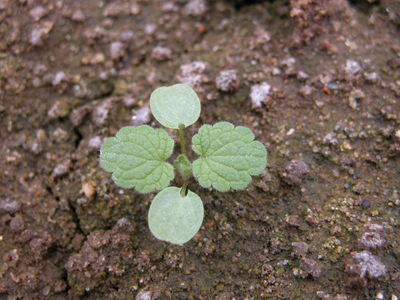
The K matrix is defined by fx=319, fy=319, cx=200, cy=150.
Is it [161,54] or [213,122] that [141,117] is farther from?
[161,54]

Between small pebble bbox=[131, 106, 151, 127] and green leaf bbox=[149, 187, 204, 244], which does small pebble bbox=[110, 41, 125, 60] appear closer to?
small pebble bbox=[131, 106, 151, 127]

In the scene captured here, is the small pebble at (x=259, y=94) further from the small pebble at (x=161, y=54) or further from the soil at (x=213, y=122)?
the small pebble at (x=161, y=54)

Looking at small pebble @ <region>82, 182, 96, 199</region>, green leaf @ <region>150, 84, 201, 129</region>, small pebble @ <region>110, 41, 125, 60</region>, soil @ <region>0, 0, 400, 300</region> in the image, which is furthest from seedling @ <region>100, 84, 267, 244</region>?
small pebble @ <region>110, 41, 125, 60</region>

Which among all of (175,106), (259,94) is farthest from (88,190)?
(259,94)

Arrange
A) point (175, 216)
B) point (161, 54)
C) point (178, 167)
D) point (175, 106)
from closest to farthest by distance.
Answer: point (175, 216)
point (178, 167)
point (175, 106)
point (161, 54)

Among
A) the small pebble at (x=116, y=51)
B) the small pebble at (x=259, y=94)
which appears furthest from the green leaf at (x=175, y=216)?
the small pebble at (x=116, y=51)

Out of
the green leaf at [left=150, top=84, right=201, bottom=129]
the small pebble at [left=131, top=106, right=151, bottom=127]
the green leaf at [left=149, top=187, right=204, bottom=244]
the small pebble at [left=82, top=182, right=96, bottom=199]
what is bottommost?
the small pebble at [left=82, top=182, right=96, bottom=199]
